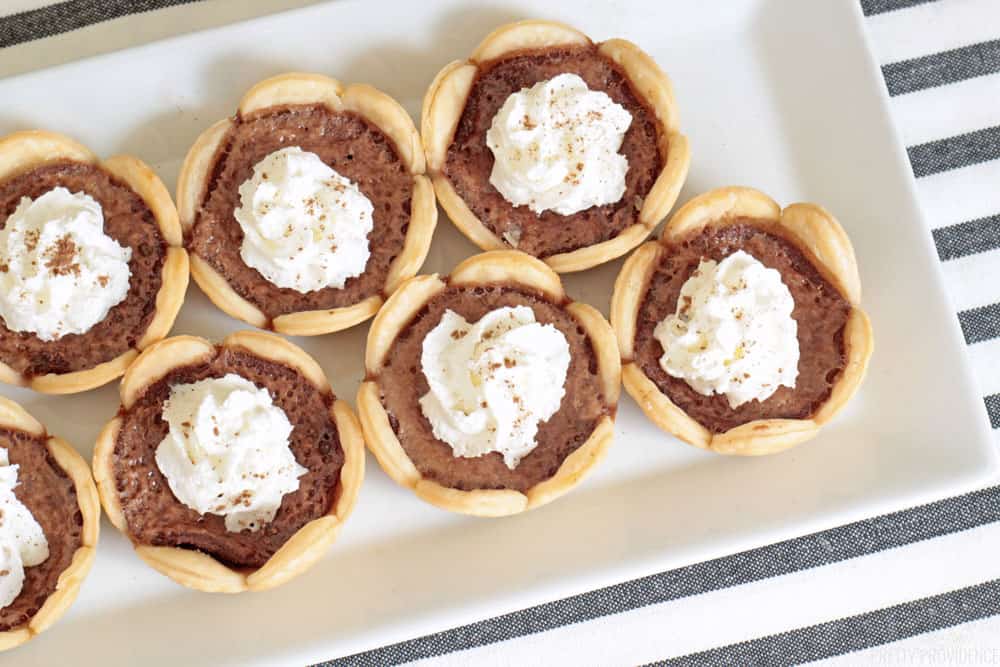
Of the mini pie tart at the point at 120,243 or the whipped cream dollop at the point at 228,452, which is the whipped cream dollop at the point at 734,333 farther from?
the mini pie tart at the point at 120,243

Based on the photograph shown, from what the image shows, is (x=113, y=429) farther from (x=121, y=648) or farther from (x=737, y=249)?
(x=737, y=249)

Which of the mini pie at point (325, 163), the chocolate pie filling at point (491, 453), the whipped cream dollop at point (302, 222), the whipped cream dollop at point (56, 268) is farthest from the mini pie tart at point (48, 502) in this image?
the chocolate pie filling at point (491, 453)

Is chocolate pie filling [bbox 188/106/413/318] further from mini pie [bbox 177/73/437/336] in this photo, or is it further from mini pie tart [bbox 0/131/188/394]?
mini pie tart [bbox 0/131/188/394]

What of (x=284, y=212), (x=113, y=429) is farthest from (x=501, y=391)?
(x=113, y=429)

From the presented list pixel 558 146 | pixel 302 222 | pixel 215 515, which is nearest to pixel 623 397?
pixel 558 146

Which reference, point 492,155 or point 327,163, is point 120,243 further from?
point 492,155

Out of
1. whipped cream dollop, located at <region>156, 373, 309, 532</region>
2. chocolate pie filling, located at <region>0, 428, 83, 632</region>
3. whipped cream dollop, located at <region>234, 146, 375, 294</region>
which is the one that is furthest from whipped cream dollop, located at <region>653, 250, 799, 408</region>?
chocolate pie filling, located at <region>0, 428, 83, 632</region>

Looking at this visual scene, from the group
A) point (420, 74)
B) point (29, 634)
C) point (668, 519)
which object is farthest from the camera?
point (420, 74)
